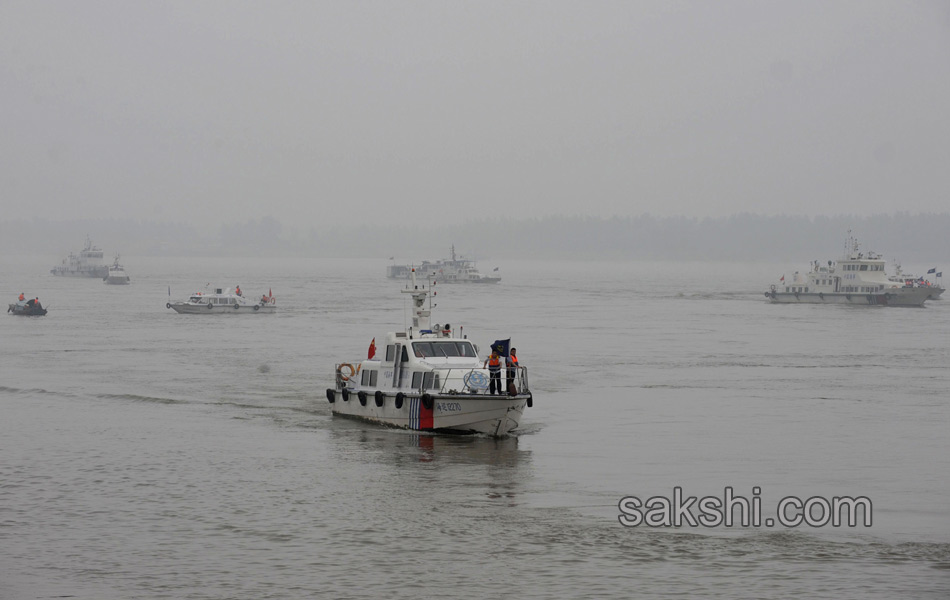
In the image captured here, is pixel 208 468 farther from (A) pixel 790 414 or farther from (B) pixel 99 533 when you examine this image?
(A) pixel 790 414

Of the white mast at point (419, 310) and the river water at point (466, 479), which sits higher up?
the white mast at point (419, 310)

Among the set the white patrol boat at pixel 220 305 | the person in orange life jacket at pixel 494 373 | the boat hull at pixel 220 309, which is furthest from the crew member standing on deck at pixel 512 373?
the boat hull at pixel 220 309

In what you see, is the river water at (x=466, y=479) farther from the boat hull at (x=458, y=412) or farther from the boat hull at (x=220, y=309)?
the boat hull at (x=220, y=309)

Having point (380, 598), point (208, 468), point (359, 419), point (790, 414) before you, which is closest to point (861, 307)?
point (790, 414)

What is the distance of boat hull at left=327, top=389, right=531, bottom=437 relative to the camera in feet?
121

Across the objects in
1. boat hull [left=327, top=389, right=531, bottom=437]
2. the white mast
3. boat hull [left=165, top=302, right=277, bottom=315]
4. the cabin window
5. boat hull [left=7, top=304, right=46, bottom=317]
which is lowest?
boat hull [left=327, top=389, right=531, bottom=437]

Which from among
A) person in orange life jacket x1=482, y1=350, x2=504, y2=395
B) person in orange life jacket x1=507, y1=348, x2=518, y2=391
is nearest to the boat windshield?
person in orange life jacket x1=482, y1=350, x2=504, y2=395

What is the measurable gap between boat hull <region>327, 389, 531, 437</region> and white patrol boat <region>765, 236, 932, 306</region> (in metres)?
97.1

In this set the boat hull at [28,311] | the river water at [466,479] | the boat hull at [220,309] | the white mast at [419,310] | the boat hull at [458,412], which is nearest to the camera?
the river water at [466,479]

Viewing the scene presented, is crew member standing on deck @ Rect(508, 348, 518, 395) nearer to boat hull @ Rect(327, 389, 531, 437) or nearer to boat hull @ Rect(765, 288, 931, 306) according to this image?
boat hull @ Rect(327, 389, 531, 437)

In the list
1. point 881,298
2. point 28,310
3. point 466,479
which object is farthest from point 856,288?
point 466,479

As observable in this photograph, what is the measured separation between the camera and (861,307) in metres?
124

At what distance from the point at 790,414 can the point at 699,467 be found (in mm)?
12820

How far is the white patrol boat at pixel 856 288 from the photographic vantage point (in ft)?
412
